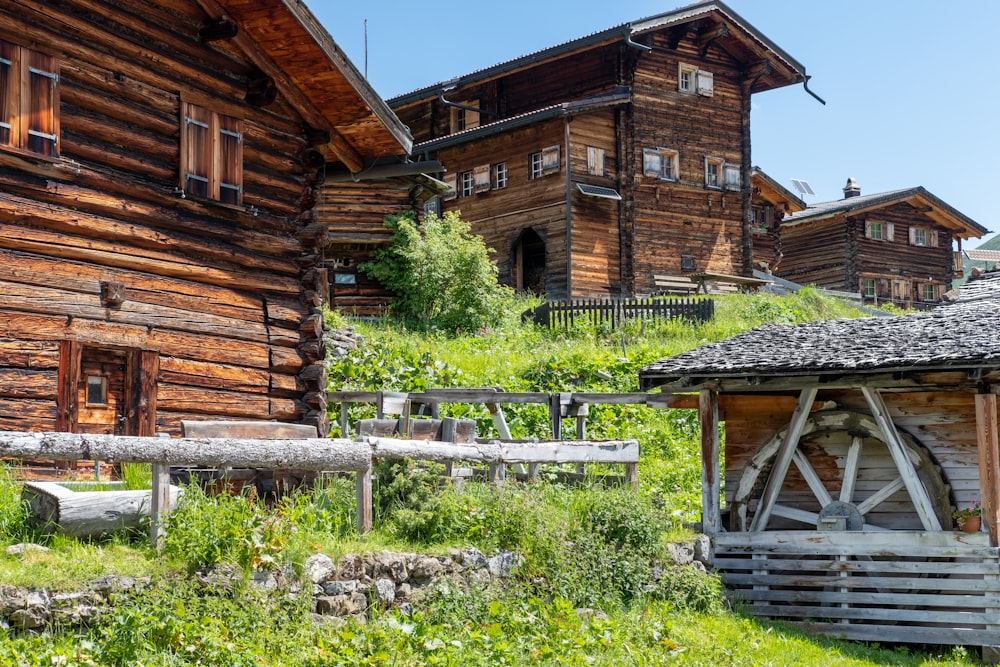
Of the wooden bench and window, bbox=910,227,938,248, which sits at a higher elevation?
window, bbox=910,227,938,248

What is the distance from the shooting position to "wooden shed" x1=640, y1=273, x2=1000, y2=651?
12602 mm

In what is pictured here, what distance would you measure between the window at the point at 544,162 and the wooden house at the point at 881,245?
15582mm

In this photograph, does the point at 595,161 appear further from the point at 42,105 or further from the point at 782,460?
the point at 42,105

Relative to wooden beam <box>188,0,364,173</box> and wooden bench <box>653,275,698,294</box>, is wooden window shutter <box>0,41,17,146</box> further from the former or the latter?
wooden bench <box>653,275,698,294</box>

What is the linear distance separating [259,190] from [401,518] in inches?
240

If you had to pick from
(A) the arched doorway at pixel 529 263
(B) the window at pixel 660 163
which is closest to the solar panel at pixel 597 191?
(B) the window at pixel 660 163

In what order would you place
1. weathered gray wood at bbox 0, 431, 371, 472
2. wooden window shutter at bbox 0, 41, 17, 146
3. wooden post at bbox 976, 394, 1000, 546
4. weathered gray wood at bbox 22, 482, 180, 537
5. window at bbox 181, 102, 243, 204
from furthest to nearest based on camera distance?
window at bbox 181, 102, 243, 204
wooden post at bbox 976, 394, 1000, 546
wooden window shutter at bbox 0, 41, 17, 146
weathered gray wood at bbox 22, 482, 180, 537
weathered gray wood at bbox 0, 431, 371, 472

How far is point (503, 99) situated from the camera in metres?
36.9

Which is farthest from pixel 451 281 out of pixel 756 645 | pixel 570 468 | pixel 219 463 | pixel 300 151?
pixel 219 463

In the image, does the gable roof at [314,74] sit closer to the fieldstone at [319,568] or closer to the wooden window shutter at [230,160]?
the wooden window shutter at [230,160]

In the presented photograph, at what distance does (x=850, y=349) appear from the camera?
13.4 m

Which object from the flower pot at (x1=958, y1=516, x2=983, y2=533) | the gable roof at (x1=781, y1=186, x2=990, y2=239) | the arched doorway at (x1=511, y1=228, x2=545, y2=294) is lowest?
the flower pot at (x1=958, y1=516, x2=983, y2=533)

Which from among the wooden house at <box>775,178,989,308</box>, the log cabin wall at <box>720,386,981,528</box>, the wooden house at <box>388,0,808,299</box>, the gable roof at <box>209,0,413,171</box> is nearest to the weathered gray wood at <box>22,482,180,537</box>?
the gable roof at <box>209,0,413,171</box>

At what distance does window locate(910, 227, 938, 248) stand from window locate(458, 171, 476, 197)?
2032 centimetres
